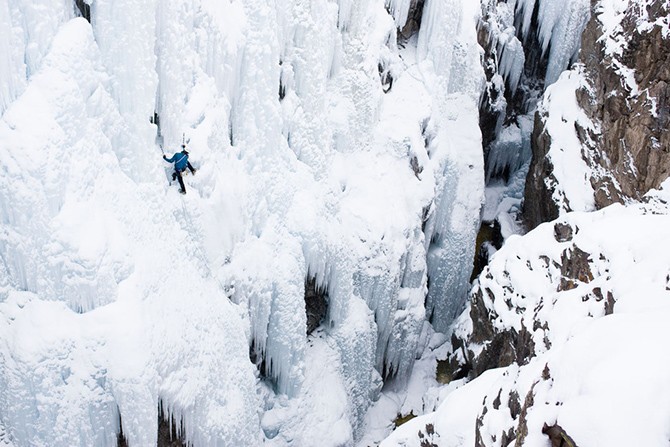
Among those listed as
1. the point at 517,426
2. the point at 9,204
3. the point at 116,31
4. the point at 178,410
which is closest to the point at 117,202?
the point at 9,204

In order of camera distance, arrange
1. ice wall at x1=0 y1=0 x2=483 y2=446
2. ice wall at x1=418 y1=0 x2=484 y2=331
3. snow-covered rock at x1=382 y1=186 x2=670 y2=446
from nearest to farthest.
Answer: snow-covered rock at x1=382 y1=186 x2=670 y2=446, ice wall at x1=0 y1=0 x2=483 y2=446, ice wall at x1=418 y1=0 x2=484 y2=331

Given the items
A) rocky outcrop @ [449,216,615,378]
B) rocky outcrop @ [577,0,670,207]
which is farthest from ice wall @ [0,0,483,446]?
rocky outcrop @ [577,0,670,207]

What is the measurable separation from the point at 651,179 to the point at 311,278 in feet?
24.1

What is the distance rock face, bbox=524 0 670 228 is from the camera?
13.0m

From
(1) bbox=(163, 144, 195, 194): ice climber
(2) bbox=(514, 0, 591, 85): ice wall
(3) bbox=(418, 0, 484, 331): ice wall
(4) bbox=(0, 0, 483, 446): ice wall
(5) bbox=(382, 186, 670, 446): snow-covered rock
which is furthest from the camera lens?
(2) bbox=(514, 0, 591, 85): ice wall

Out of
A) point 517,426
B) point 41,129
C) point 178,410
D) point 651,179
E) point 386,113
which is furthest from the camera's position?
point 386,113

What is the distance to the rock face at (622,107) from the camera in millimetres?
12977

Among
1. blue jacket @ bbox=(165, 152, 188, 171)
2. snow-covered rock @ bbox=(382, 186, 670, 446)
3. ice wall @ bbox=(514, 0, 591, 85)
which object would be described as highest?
ice wall @ bbox=(514, 0, 591, 85)

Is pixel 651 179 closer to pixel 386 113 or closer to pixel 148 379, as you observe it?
pixel 386 113

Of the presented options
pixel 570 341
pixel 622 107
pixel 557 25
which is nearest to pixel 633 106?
pixel 622 107

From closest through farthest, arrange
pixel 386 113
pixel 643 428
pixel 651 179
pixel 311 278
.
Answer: pixel 643 428 < pixel 311 278 < pixel 651 179 < pixel 386 113

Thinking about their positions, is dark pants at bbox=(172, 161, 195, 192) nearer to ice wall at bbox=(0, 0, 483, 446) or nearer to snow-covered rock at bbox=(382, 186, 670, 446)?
ice wall at bbox=(0, 0, 483, 446)

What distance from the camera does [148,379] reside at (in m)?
7.89

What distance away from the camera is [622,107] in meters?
14.0
